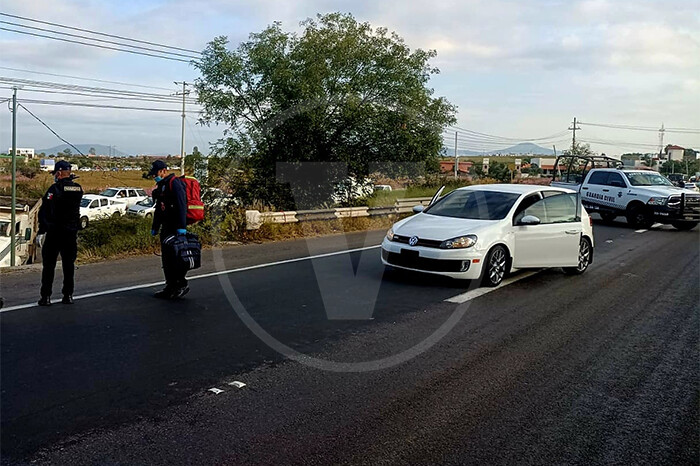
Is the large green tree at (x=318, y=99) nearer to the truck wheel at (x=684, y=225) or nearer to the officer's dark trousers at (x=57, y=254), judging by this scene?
the truck wheel at (x=684, y=225)

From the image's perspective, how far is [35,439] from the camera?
3941mm

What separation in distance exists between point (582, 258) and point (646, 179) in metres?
12.3

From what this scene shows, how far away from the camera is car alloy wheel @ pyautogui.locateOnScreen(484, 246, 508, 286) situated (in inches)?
362

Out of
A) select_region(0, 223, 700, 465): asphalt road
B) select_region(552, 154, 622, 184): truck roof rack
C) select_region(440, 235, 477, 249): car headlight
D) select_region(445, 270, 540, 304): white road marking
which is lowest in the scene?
select_region(0, 223, 700, 465): asphalt road

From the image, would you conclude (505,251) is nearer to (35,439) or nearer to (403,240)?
(403,240)

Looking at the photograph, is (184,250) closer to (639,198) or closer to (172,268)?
(172,268)

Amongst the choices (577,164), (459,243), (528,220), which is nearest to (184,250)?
(459,243)

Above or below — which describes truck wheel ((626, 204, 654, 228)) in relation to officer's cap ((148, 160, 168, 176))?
below

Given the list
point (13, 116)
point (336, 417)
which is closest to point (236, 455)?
point (336, 417)

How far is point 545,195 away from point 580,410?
6316 mm

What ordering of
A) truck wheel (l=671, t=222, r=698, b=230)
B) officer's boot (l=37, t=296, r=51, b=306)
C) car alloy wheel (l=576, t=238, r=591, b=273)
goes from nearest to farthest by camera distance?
1. officer's boot (l=37, t=296, r=51, b=306)
2. car alloy wheel (l=576, t=238, r=591, b=273)
3. truck wheel (l=671, t=222, r=698, b=230)

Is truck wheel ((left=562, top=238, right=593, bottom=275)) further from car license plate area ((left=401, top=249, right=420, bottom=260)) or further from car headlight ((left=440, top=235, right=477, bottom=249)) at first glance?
car license plate area ((left=401, top=249, right=420, bottom=260))

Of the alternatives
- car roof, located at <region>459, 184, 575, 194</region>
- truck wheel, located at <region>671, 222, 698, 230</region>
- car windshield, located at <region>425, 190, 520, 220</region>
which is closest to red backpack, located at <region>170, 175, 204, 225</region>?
car windshield, located at <region>425, 190, 520, 220</region>

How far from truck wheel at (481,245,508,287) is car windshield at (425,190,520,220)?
62 cm
